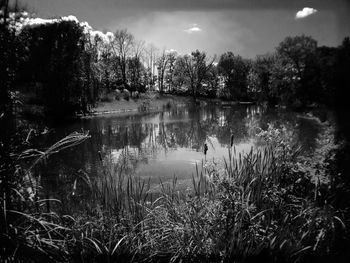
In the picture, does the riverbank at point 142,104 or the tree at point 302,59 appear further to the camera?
the riverbank at point 142,104

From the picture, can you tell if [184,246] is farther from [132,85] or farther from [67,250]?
[132,85]

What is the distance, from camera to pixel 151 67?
16.9 m

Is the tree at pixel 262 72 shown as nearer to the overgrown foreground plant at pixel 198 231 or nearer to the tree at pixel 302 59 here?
the tree at pixel 302 59

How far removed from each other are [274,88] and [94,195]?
699 inches

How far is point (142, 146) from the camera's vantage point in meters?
12.4

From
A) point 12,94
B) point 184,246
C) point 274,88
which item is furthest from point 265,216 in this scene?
point 274,88

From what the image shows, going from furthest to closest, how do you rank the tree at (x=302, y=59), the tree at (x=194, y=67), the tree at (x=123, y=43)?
the tree at (x=194, y=67), the tree at (x=302, y=59), the tree at (x=123, y=43)

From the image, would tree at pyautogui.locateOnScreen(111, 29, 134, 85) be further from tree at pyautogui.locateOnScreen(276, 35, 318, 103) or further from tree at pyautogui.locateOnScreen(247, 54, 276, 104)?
tree at pyautogui.locateOnScreen(247, 54, 276, 104)

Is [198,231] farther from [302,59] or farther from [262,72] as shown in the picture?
[262,72]

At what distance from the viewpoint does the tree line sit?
12367mm

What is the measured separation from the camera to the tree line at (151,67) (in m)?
12.4

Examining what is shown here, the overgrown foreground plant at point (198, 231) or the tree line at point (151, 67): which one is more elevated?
the tree line at point (151, 67)

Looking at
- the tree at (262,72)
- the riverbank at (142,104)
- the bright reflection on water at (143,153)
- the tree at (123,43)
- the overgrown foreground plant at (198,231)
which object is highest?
the tree at (123,43)

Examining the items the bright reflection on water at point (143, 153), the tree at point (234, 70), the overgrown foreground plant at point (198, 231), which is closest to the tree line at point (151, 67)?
the tree at point (234, 70)
